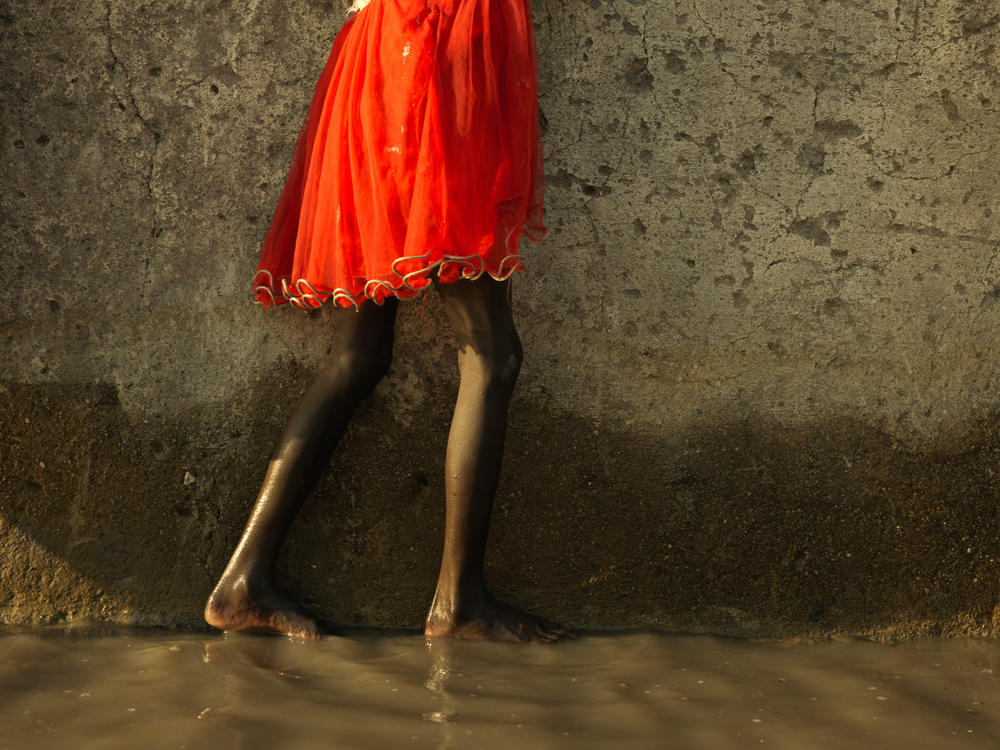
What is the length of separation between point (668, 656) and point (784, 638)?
367 millimetres

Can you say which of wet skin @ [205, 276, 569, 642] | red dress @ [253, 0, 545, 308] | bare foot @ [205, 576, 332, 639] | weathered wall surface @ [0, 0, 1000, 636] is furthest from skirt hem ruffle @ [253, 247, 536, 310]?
bare foot @ [205, 576, 332, 639]

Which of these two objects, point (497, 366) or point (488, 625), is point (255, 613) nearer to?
point (488, 625)

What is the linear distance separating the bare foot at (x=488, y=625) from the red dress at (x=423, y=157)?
2.34ft

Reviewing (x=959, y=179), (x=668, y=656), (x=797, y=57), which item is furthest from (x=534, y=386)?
(x=959, y=179)

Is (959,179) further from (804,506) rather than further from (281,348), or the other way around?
(281,348)

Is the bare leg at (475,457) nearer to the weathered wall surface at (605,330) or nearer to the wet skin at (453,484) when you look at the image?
the wet skin at (453,484)

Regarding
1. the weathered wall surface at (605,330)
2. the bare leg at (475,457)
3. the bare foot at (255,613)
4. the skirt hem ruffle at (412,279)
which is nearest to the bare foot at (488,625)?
the bare leg at (475,457)

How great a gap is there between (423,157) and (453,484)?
694 millimetres

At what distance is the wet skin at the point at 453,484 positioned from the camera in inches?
73.9

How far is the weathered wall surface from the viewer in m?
2.04

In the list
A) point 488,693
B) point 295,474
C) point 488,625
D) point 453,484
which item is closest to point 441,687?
point 488,693

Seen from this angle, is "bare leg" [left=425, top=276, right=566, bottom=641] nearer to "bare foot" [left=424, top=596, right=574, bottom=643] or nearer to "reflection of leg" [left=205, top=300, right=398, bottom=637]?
"bare foot" [left=424, top=596, right=574, bottom=643]

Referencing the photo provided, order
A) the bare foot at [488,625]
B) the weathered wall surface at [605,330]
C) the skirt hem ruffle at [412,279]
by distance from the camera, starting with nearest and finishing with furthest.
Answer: the skirt hem ruffle at [412,279]
the bare foot at [488,625]
the weathered wall surface at [605,330]

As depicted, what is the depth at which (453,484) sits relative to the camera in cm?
188
